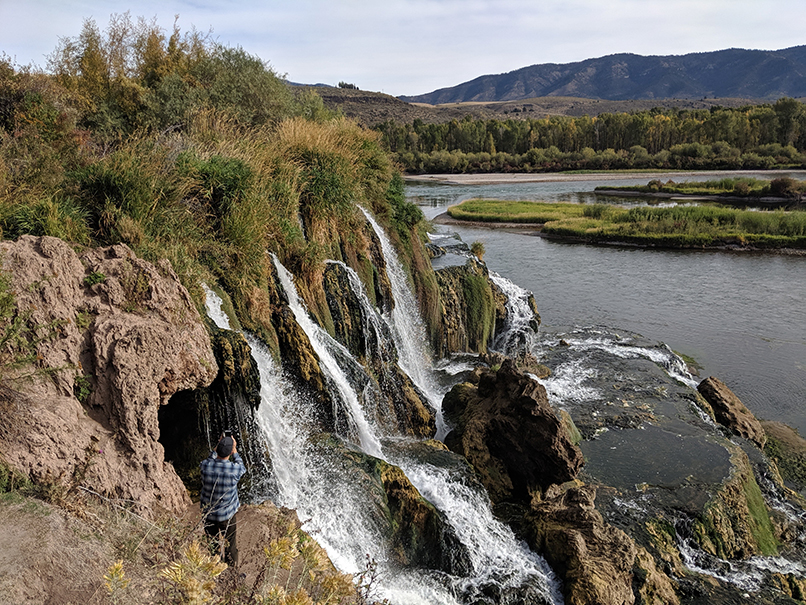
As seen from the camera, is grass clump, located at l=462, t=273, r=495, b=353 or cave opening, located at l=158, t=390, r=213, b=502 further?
grass clump, located at l=462, t=273, r=495, b=353

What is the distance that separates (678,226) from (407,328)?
29.2 m

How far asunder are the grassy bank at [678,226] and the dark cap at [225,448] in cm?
3444

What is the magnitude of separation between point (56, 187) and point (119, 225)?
1.20 m

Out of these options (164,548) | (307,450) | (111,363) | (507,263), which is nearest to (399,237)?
(307,450)

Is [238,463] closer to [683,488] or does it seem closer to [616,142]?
[683,488]

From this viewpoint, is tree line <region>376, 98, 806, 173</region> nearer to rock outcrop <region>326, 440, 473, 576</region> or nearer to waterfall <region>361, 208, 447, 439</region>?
waterfall <region>361, 208, 447, 439</region>

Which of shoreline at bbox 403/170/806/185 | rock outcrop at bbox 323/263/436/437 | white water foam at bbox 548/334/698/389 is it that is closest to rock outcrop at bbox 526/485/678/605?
rock outcrop at bbox 323/263/436/437

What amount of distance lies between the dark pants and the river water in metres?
13.0

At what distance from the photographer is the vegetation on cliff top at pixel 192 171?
6844 mm

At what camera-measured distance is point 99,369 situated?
5.08 metres

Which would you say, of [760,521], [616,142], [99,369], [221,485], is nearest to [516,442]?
[760,521]

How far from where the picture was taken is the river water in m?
15.3

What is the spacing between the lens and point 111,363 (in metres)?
5.16

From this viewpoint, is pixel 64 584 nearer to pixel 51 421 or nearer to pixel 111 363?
pixel 51 421
